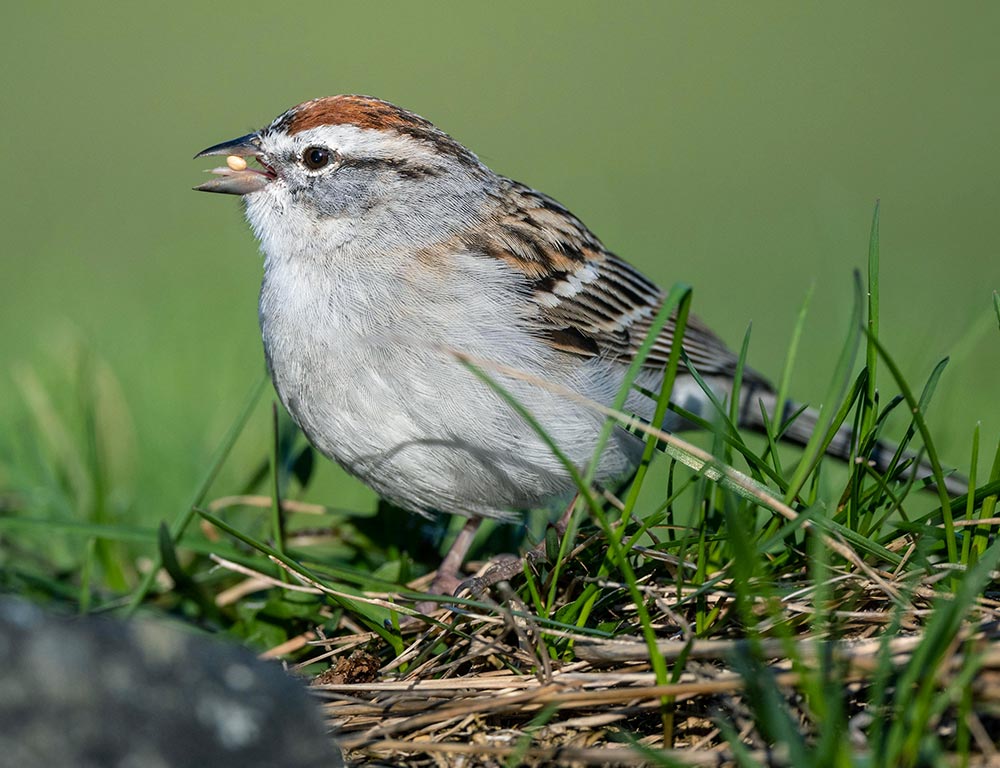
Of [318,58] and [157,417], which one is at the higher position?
[318,58]

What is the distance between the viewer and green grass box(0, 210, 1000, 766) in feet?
7.27

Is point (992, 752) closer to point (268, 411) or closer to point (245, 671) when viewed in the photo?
point (245, 671)

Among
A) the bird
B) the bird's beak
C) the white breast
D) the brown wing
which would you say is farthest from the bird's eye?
the brown wing

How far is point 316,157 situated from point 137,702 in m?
2.54

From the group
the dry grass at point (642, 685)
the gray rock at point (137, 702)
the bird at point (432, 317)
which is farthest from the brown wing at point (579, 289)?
the gray rock at point (137, 702)

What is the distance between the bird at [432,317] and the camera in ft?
11.6

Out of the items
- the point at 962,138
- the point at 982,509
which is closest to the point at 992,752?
the point at 982,509

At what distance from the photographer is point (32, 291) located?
26.9 ft

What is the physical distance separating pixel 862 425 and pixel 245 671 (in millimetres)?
1761

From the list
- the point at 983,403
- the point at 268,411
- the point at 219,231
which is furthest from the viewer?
the point at 219,231

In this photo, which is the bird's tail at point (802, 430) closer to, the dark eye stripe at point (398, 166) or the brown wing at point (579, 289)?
the brown wing at point (579, 289)

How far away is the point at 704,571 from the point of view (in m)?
2.99

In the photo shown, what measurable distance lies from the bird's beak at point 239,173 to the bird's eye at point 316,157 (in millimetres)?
130

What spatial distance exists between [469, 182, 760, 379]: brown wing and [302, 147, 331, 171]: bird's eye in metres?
0.62
